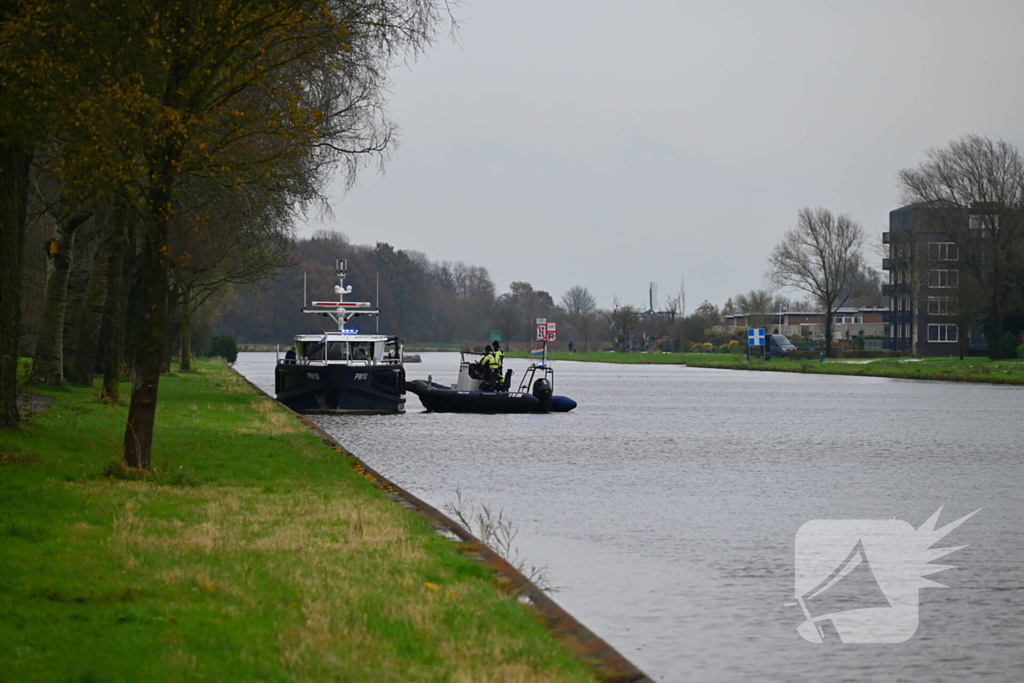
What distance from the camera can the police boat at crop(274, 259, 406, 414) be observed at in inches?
1563

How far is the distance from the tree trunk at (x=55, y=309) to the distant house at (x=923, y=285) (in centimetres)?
6292

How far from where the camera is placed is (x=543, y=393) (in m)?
40.3

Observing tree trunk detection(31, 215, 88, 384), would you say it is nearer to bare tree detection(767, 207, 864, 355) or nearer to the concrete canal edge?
the concrete canal edge

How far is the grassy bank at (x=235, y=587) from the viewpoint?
7305mm

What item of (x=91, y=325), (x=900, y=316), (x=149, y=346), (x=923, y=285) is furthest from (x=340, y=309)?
(x=900, y=316)

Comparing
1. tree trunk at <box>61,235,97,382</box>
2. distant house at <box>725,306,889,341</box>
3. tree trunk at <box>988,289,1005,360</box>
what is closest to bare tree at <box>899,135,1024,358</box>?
tree trunk at <box>988,289,1005,360</box>

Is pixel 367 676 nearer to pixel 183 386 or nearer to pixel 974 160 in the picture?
pixel 183 386

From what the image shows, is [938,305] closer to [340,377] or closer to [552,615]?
[340,377]

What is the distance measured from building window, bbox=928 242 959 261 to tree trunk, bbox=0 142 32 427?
7262 centimetres

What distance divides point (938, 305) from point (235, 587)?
3982 inches

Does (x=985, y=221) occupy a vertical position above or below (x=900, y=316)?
above

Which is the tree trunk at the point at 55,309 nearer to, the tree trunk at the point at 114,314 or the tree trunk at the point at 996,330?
the tree trunk at the point at 114,314

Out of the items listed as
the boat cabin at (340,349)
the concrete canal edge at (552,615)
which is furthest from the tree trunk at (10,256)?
the boat cabin at (340,349)

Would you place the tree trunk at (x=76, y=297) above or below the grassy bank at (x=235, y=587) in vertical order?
above
